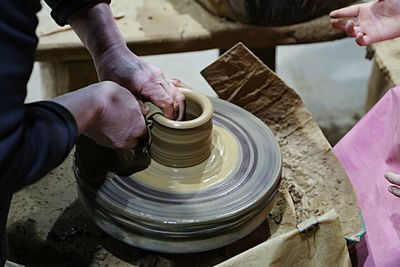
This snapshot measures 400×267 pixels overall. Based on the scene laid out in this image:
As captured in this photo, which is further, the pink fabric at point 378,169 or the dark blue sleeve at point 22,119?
the pink fabric at point 378,169

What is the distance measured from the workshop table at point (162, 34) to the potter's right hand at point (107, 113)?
89 centimetres

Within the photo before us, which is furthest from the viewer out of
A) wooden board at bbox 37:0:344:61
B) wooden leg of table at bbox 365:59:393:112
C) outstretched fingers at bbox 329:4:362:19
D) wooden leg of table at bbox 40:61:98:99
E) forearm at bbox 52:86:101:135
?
wooden leg of table at bbox 365:59:393:112

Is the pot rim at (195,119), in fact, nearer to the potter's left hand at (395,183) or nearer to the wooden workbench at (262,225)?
the wooden workbench at (262,225)

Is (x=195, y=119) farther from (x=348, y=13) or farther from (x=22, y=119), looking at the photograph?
(x=348, y=13)

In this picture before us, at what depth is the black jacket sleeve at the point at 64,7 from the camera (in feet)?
4.62

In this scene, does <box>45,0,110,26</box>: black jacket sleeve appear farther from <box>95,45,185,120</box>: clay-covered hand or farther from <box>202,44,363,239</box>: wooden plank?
<box>202,44,363,239</box>: wooden plank

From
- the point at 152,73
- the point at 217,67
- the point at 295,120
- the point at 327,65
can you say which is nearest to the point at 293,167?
the point at 295,120

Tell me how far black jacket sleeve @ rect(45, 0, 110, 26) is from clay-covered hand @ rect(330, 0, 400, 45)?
753mm

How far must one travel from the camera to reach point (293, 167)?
68.7 inches

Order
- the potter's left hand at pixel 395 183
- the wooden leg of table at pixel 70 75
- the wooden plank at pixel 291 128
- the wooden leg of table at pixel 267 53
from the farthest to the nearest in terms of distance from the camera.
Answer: the wooden leg of table at pixel 267 53
the wooden leg of table at pixel 70 75
the wooden plank at pixel 291 128
the potter's left hand at pixel 395 183

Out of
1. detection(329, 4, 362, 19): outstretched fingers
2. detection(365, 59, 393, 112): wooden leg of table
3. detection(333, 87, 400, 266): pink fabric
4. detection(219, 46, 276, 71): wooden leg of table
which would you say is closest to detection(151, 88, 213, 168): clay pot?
detection(333, 87, 400, 266): pink fabric

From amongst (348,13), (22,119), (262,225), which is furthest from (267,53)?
(22,119)

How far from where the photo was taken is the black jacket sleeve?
141cm

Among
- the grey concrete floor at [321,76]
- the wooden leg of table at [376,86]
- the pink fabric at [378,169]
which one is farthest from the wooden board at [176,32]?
the grey concrete floor at [321,76]
